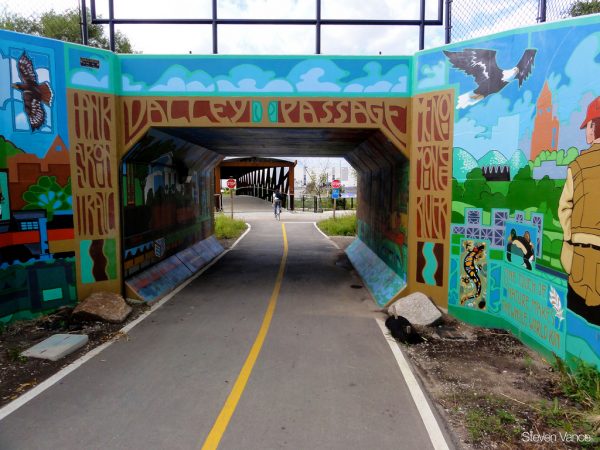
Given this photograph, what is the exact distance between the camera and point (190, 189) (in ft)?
47.6

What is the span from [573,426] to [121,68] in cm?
1002

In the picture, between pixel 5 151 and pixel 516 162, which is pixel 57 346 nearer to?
pixel 5 151

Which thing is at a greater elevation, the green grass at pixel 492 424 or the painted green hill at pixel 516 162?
the painted green hill at pixel 516 162

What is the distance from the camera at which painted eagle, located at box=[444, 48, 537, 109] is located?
7.04m

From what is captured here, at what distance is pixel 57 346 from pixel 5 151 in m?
3.81

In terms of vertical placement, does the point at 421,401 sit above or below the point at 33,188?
below

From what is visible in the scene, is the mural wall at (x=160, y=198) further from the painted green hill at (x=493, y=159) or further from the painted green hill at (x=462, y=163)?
the painted green hill at (x=493, y=159)

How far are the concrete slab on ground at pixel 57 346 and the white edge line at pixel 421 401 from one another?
5.24m

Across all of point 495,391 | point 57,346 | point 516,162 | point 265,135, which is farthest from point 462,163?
point 57,346

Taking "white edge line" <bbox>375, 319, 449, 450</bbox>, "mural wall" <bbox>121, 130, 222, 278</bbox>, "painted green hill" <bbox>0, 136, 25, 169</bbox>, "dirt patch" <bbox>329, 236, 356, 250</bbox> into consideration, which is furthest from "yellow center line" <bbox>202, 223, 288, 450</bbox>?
"dirt patch" <bbox>329, 236, 356, 250</bbox>

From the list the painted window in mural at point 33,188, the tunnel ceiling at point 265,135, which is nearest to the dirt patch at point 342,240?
the tunnel ceiling at point 265,135

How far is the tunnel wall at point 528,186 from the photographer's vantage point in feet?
18.2

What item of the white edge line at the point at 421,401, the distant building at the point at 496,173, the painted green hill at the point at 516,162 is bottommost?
the white edge line at the point at 421,401

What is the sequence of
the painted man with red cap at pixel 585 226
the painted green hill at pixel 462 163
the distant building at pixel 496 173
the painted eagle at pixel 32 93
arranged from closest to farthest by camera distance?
1. the painted man with red cap at pixel 585 226
2. the distant building at pixel 496 173
3. the painted eagle at pixel 32 93
4. the painted green hill at pixel 462 163
